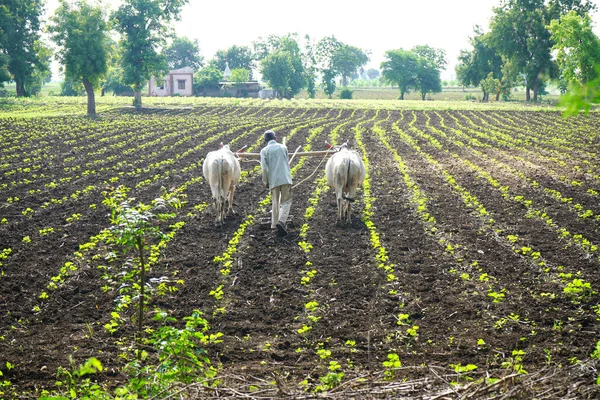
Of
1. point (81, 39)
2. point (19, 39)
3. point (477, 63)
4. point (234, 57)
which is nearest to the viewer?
point (81, 39)

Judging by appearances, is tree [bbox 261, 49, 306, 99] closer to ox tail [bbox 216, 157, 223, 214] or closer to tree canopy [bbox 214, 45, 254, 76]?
tree canopy [bbox 214, 45, 254, 76]

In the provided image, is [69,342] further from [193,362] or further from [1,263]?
[1,263]

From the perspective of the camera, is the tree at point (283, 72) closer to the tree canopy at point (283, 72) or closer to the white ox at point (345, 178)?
the tree canopy at point (283, 72)

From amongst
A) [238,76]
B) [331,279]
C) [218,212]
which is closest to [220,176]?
[218,212]

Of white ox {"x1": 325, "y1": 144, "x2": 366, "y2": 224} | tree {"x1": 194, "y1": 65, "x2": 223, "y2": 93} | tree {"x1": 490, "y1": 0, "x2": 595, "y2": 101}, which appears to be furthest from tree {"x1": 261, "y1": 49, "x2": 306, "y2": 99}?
white ox {"x1": 325, "y1": 144, "x2": 366, "y2": 224}

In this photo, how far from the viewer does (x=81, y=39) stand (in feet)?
130

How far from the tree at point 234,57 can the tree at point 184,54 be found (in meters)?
9.66

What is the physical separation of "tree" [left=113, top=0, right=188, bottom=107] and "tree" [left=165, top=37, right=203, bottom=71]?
8352cm

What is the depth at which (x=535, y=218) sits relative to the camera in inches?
507

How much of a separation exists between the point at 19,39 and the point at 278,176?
53.7 meters

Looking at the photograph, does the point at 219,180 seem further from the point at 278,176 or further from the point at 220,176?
the point at 278,176

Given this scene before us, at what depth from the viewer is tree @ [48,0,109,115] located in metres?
39.7

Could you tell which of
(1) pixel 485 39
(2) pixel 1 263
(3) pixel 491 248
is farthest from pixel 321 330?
Answer: (1) pixel 485 39

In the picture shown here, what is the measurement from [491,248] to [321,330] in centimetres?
441
